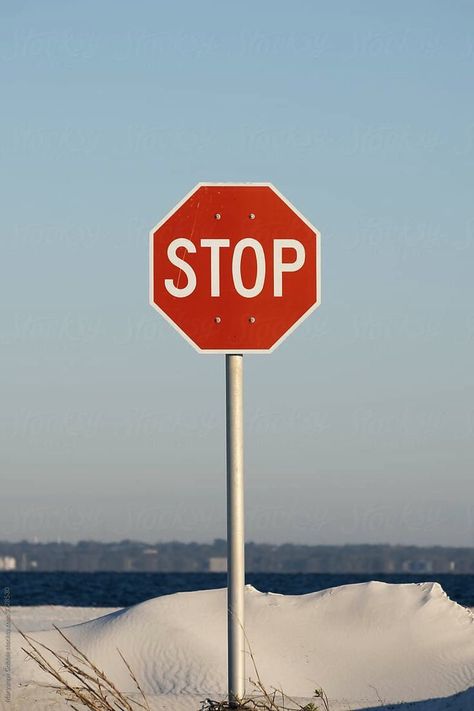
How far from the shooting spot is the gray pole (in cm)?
488

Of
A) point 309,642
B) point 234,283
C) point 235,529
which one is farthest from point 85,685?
point 309,642

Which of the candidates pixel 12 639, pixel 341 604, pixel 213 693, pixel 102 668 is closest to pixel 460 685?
pixel 341 604

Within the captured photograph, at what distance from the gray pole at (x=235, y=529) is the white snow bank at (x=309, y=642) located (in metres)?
9.85

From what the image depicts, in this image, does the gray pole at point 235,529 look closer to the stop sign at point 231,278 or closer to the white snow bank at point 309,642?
the stop sign at point 231,278

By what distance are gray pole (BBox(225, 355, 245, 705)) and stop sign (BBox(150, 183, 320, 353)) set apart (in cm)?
18

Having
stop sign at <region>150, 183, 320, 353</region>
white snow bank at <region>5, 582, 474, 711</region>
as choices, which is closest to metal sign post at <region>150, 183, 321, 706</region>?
stop sign at <region>150, 183, 320, 353</region>

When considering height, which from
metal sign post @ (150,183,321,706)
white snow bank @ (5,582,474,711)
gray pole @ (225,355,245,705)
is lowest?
white snow bank @ (5,582,474,711)

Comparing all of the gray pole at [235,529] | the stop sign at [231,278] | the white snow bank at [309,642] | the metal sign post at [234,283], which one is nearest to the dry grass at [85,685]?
the gray pole at [235,529]

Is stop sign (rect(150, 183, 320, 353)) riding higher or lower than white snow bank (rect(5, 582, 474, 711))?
higher

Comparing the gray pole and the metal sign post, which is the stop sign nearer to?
the metal sign post

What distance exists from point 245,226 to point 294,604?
14.0 meters

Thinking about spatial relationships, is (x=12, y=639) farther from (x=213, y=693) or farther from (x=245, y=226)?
(x=245, y=226)

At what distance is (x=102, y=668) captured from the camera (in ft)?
49.0

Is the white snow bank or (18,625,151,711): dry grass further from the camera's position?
the white snow bank
